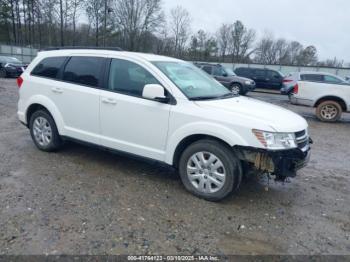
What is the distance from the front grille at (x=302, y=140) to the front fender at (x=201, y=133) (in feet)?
2.34

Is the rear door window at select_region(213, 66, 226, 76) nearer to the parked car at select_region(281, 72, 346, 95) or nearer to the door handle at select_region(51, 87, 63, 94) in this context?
the parked car at select_region(281, 72, 346, 95)

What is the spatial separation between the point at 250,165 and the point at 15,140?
15.3 ft

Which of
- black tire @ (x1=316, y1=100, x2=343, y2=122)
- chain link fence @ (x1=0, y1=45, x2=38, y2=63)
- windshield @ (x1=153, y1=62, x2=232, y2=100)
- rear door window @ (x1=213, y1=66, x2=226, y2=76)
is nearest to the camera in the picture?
windshield @ (x1=153, y1=62, x2=232, y2=100)

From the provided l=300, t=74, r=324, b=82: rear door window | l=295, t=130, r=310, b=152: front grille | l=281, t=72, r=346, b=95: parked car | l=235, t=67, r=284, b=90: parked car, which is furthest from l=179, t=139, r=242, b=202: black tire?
l=235, t=67, r=284, b=90: parked car

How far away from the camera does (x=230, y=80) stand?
58.3 feet

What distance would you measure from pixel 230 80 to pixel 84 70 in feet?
46.6

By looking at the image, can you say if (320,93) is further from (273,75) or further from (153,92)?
(273,75)

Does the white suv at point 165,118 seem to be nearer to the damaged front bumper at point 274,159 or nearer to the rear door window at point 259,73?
the damaged front bumper at point 274,159

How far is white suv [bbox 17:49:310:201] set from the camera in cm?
338

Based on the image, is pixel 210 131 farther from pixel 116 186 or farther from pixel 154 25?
pixel 154 25

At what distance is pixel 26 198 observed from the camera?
3561 mm

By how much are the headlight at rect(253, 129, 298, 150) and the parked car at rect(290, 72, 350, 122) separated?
774cm

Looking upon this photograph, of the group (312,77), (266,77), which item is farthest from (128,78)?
(266,77)

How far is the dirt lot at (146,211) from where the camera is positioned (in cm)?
283
